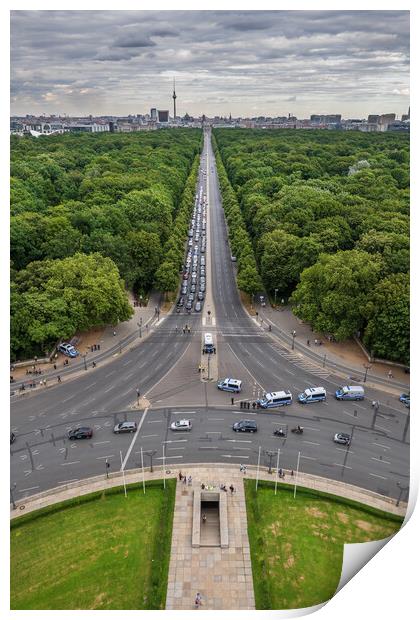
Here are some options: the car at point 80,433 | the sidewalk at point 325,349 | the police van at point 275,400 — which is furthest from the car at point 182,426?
the sidewalk at point 325,349

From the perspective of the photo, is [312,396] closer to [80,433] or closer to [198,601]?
[80,433]

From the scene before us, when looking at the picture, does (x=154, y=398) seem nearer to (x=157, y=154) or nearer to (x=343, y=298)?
(x=343, y=298)

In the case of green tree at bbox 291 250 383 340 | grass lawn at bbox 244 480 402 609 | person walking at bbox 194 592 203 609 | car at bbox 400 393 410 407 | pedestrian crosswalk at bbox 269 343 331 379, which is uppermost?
green tree at bbox 291 250 383 340

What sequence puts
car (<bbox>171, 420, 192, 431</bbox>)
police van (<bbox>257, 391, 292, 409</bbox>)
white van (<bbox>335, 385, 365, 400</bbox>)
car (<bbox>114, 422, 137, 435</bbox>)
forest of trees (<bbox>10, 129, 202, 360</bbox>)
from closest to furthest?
car (<bbox>114, 422, 137, 435</bbox>) < car (<bbox>171, 420, 192, 431</bbox>) < police van (<bbox>257, 391, 292, 409</bbox>) < white van (<bbox>335, 385, 365, 400</bbox>) < forest of trees (<bbox>10, 129, 202, 360</bbox>)

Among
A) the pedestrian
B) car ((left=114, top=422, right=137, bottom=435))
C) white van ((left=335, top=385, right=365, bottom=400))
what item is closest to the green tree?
white van ((left=335, top=385, right=365, bottom=400))

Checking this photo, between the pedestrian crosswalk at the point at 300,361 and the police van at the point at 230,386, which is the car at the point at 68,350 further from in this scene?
the pedestrian crosswalk at the point at 300,361

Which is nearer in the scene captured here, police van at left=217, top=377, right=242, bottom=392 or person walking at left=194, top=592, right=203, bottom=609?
person walking at left=194, top=592, right=203, bottom=609

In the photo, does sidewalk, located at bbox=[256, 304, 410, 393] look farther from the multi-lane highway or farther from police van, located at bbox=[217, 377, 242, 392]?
police van, located at bbox=[217, 377, 242, 392]
